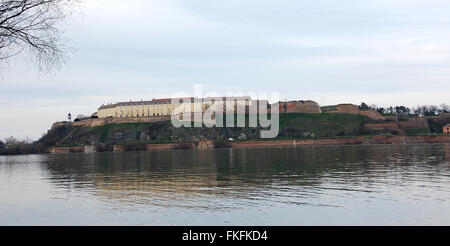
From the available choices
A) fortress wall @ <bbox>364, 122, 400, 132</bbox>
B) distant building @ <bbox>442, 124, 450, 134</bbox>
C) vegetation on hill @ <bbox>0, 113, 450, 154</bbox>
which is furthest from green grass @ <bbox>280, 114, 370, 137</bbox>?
distant building @ <bbox>442, 124, 450, 134</bbox>

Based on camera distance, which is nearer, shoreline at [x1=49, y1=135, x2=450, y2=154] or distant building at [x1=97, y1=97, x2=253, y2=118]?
shoreline at [x1=49, y1=135, x2=450, y2=154]

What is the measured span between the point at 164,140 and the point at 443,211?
115 m

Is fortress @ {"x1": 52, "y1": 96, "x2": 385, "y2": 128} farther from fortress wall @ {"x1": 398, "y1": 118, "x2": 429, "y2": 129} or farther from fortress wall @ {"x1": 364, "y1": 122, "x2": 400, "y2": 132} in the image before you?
fortress wall @ {"x1": 398, "y1": 118, "x2": 429, "y2": 129}

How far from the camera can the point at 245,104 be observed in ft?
466

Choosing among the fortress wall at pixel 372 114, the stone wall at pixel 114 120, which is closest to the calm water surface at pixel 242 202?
the stone wall at pixel 114 120

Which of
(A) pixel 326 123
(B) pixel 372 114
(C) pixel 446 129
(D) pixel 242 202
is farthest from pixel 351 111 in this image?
(D) pixel 242 202

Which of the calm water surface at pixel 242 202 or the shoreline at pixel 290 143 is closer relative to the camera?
the calm water surface at pixel 242 202

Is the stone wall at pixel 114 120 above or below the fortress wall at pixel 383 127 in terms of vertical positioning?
above

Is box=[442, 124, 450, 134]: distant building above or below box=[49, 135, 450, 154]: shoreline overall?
above

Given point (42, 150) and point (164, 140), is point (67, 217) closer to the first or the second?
point (164, 140)

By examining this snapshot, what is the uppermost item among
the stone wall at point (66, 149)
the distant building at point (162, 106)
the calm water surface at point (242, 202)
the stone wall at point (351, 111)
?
the distant building at point (162, 106)

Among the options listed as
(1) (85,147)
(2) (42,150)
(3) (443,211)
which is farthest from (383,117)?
(3) (443,211)

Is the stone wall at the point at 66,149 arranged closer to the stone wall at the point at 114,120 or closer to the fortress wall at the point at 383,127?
the stone wall at the point at 114,120

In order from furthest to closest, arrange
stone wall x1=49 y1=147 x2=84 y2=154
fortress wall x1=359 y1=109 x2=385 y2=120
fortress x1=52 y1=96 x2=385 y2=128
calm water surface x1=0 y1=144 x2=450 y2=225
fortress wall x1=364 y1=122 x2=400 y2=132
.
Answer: fortress x1=52 y1=96 x2=385 y2=128 → fortress wall x1=359 y1=109 x2=385 y2=120 → fortress wall x1=364 y1=122 x2=400 y2=132 → stone wall x1=49 y1=147 x2=84 y2=154 → calm water surface x1=0 y1=144 x2=450 y2=225
